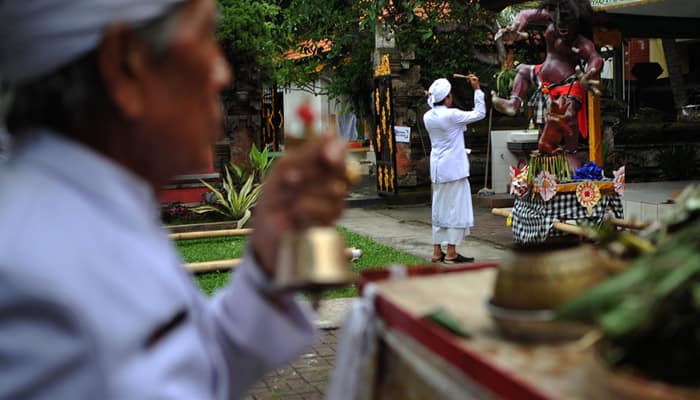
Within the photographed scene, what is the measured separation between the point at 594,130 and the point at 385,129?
626cm

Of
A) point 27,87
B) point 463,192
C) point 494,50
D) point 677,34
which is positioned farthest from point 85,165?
point 494,50

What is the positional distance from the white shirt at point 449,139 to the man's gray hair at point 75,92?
7708 mm

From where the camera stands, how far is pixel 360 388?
178 centimetres

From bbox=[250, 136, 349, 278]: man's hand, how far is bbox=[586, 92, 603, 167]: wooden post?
7.94 m

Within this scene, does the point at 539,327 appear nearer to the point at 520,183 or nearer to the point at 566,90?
the point at 566,90

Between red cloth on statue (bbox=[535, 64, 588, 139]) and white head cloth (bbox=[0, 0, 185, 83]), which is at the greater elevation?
red cloth on statue (bbox=[535, 64, 588, 139])

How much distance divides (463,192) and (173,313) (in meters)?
7.92

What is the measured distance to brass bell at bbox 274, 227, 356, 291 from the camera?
120 cm

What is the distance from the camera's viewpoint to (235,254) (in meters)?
9.63

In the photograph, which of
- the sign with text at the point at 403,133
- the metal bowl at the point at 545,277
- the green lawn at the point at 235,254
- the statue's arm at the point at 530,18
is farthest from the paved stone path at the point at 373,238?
the metal bowl at the point at 545,277

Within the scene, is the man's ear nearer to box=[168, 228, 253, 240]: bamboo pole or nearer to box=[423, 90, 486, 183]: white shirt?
box=[423, 90, 486, 183]: white shirt

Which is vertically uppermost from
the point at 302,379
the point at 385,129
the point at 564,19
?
the point at 564,19

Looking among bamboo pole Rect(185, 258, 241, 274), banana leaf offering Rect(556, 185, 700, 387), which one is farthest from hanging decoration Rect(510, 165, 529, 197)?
banana leaf offering Rect(556, 185, 700, 387)

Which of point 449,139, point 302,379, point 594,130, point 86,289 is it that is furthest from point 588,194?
point 86,289
